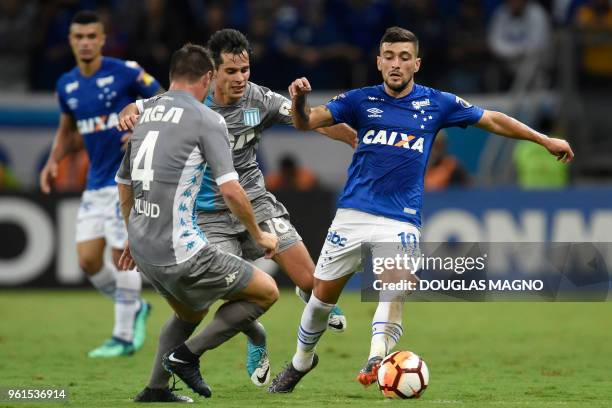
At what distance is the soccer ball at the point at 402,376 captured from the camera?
8391 millimetres

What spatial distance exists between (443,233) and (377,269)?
8287mm

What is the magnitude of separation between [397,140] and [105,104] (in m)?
3.78

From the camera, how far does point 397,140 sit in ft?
29.2

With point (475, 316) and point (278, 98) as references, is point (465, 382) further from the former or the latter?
point (475, 316)

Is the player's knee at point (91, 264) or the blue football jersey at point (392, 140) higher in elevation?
the blue football jersey at point (392, 140)

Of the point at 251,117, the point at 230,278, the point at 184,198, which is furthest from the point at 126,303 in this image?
the point at 184,198

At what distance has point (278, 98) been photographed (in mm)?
9734

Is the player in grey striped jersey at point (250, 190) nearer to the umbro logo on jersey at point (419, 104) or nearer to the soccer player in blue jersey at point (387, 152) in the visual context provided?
the soccer player in blue jersey at point (387, 152)

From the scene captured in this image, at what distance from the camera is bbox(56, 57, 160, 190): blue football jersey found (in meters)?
11.7

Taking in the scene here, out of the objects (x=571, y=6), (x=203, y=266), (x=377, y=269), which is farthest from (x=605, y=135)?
(x=203, y=266)

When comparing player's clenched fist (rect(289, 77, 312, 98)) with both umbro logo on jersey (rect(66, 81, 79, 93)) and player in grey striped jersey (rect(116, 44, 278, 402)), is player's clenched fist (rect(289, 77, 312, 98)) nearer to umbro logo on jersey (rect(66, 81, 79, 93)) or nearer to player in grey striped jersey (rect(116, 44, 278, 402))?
player in grey striped jersey (rect(116, 44, 278, 402))

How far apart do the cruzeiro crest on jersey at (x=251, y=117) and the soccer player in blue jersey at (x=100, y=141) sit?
93.6 inches

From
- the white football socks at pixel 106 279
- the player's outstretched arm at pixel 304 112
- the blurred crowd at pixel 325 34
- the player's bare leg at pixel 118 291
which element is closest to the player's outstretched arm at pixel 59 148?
the player's bare leg at pixel 118 291

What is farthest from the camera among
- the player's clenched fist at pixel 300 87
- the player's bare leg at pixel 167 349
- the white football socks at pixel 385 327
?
the white football socks at pixel 385 327
